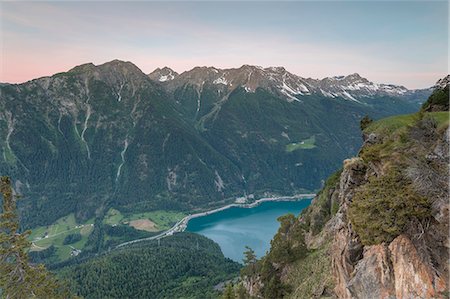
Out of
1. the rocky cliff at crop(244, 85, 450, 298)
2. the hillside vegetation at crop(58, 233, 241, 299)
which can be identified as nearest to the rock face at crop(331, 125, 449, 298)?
the rocky cliff at crop(244, 85, 450, 298)

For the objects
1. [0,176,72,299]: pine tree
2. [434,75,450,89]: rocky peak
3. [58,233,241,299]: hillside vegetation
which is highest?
[434,75,450,89]: rocky peak

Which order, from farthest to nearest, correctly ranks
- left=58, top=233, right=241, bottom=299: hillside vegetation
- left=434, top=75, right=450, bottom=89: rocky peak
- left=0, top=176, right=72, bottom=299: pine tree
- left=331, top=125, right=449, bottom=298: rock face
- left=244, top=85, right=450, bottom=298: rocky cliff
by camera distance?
1. left=58, top=233, right=241, bottom=299: hillside vegetation
2. left=434, top=75, right=450, bottom=89: rocky peak
3. left=0, top=176, right=72, bottom=299: pine tree
4. left=244, top=85, right=450, bottom=298: rocky cliff
5. left=331, top=125, right=449, bottom=298: rock face

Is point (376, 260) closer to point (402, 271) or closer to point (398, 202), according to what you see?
point (402, 271)

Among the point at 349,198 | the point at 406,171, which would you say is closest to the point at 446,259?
the point at 406,171

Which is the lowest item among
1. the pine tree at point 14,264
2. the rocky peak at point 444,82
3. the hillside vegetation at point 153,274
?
the hillside vegetation at point 153,274

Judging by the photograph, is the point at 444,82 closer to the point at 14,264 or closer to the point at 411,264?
the point at 411,264

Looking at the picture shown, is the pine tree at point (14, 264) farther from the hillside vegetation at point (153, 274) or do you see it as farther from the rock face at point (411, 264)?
the hillside vegetation at point (153, 274)

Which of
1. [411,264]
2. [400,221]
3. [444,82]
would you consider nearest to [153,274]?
[444,82]

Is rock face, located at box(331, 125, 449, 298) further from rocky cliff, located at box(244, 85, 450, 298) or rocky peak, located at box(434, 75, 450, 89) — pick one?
rocky peak, located at box(434, 75, 450, 89)

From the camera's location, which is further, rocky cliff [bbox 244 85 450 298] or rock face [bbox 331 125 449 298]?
rocky cliff [bbox 244 85 450 298]

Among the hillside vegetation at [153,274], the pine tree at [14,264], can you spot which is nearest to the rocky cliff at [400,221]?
the pine tree at [14,264]
